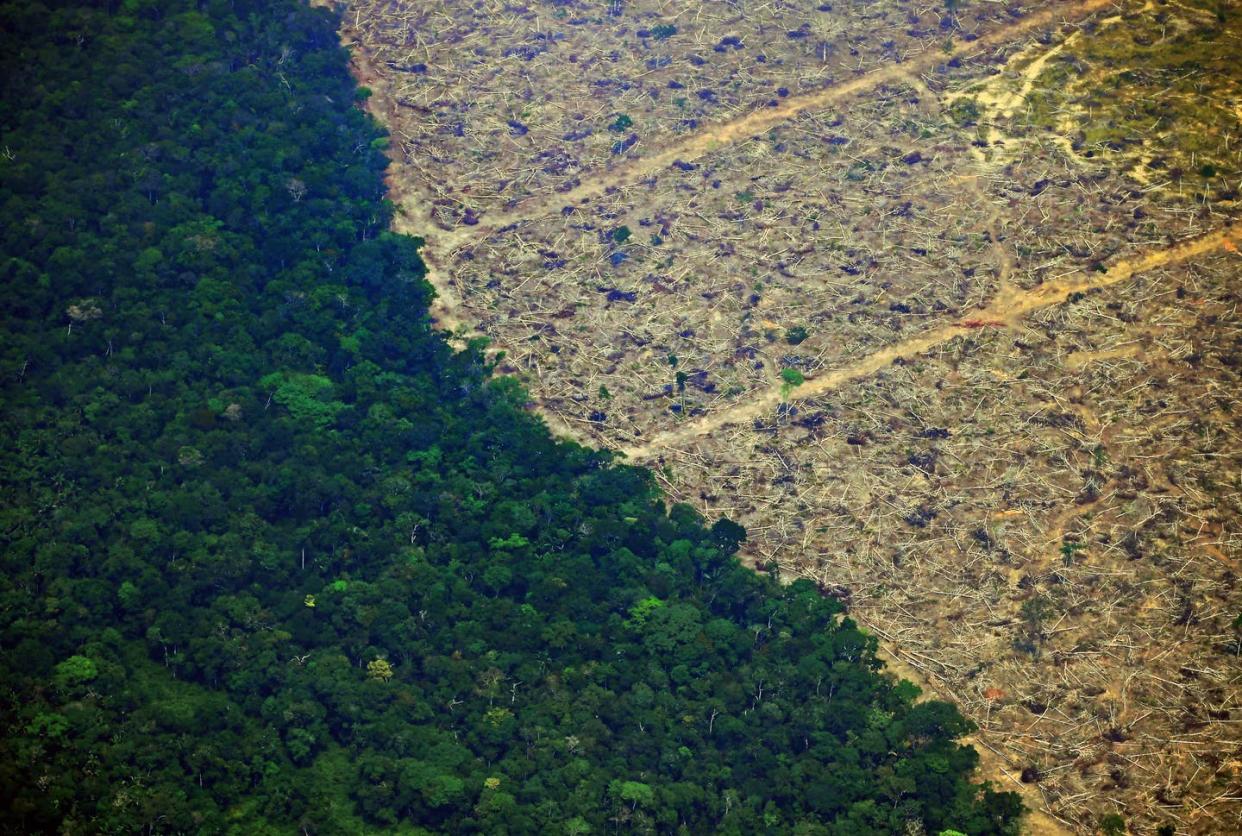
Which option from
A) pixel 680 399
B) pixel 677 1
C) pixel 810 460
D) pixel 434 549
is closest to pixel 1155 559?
pixel 810 460

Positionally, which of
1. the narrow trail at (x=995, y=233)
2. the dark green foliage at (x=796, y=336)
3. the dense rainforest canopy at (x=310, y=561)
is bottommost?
the dense rainforest canopy at (x=310, y=561)

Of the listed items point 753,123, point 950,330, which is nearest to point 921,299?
point 950,330

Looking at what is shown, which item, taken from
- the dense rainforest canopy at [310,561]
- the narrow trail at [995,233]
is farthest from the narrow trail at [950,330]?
the dense rainforest canopy at [310,561]

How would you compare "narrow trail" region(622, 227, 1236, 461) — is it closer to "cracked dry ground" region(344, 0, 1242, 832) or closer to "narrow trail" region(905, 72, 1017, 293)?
"cracked dry ground" region(344, 0, 1242, 832)

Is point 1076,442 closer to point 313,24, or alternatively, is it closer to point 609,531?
point 609,531

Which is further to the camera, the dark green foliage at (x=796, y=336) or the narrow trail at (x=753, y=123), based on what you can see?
the narrow trail at (x=753, y=123)

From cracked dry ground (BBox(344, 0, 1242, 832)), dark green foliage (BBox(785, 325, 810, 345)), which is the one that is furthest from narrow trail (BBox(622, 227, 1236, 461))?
dark green foliage (BBox(785, 325, 810, 345))

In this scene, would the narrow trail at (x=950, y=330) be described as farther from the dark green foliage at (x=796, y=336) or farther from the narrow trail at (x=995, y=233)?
the dark green foliage at (x=796, y=336)
